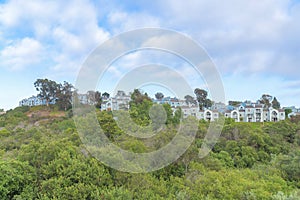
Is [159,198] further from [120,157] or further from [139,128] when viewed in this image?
[139,128]

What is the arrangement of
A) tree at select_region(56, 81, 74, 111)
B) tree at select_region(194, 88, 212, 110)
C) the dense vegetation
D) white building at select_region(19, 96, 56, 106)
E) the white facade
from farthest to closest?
white building at select_region(19, 96, 56, 106), the white facade, tree at select_region(56, 81, 74, 111), tree at select_region(194, 88, 212, 110), the dense vegetation

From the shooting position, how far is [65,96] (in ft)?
127

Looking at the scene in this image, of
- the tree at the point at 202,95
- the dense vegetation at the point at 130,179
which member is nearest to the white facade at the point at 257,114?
the tree at the point at 202,95

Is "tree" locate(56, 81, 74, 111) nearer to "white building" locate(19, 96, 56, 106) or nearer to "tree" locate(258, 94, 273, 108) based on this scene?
"white building" locate(19, 96, 56, 106)

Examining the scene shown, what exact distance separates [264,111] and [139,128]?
31.4 metres

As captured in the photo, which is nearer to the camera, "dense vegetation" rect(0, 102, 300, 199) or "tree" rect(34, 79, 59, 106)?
"dense vegetation" rect(0, 102, 300, 199)

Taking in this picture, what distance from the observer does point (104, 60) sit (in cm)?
895

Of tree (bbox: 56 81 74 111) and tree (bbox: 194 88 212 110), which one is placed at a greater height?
tree (bbox: 56 81 74 111)

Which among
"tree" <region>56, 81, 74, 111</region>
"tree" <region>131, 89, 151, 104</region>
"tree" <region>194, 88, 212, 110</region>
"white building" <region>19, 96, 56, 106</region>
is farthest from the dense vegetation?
"white building" <region>19, 96, 56, 106</region>

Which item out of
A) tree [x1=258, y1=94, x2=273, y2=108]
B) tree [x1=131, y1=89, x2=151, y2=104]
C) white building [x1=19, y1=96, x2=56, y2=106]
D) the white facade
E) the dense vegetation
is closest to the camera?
the dense vegetation

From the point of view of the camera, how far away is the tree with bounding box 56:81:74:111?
38369 mm

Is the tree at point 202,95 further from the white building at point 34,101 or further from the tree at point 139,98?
the white building at point 34,101

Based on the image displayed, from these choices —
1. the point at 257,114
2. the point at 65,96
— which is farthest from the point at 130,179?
the point at 257,114

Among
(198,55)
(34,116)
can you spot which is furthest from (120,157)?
(34,116)
